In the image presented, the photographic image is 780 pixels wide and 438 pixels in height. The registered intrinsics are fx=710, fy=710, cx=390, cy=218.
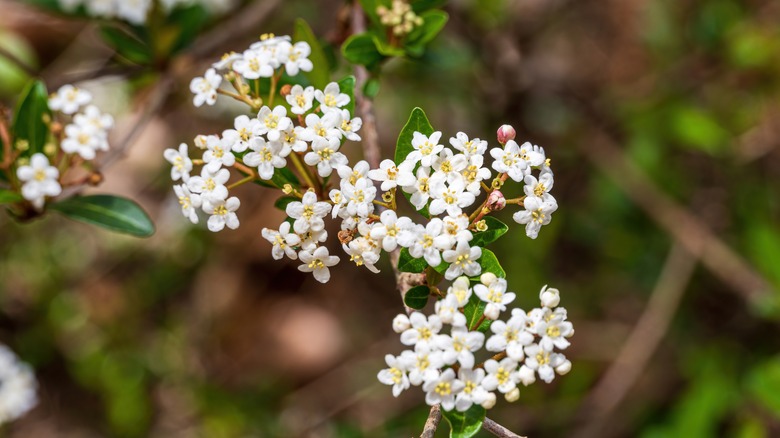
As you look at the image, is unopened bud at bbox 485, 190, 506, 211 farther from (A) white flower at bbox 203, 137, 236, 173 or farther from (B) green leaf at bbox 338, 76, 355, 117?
(A) white flower at bbox 203, 137, 236, 173

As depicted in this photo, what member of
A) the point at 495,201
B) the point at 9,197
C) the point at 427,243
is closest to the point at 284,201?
the point at 427,243

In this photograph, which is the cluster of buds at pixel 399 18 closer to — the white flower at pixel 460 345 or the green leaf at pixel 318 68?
the green leaf at pixel 318 68

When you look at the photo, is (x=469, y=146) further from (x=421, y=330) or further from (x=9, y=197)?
(x=9, y=197)

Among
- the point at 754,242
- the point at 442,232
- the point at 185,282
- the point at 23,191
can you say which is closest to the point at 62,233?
the point at 185,282

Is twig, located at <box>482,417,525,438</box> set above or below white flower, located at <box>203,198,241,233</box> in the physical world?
below

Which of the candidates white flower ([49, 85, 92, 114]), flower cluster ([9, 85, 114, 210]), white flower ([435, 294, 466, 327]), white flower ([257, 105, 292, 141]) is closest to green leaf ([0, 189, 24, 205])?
flower cluster ([9, 85, 114, 210])

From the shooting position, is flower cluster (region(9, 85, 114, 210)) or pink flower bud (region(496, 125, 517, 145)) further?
flower cluster (region(9, 85, 114, 210))
